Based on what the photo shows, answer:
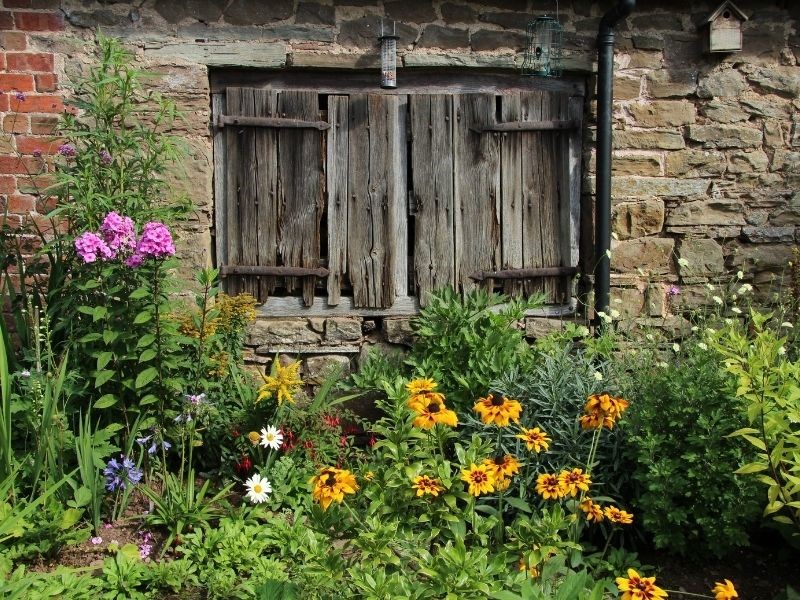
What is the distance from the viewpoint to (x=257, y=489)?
3.84 m

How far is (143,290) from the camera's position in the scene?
3719mm

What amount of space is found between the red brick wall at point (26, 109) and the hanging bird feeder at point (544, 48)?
8.84ft

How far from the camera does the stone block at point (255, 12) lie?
4.85 m

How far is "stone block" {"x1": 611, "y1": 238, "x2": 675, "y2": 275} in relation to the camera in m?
5.20

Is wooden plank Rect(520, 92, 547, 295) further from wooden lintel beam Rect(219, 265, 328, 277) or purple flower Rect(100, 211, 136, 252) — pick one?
purple flower Rect(100, 211, 136, 252)

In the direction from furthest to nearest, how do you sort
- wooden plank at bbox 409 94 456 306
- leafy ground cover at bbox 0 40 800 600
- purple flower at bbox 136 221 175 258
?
1. wooden plank at bbox 409 94 456 306
2. purple flower at bbox 136 221 175 258
3. leafy ground cover at bbox 0 40 800 600

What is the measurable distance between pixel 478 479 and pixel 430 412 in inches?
10.4

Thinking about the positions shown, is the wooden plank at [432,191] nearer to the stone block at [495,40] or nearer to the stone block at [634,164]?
the stone block at [495,40]

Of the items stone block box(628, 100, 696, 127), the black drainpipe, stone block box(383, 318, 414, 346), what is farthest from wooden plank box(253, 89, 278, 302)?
stone block box(628, 100, 696, 127)

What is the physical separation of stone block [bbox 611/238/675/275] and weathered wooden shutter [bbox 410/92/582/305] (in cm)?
27

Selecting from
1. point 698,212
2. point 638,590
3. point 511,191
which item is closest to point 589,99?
point 511,191

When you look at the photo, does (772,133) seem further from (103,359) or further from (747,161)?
(103,359)

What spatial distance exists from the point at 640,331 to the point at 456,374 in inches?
53.0

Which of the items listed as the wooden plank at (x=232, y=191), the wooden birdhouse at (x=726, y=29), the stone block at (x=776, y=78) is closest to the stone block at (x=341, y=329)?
the wooden plank at (x=232, y=191)
